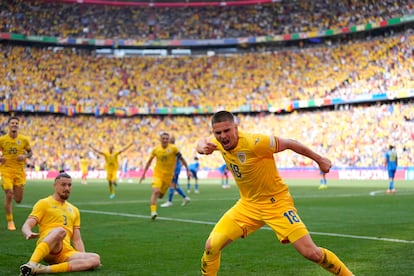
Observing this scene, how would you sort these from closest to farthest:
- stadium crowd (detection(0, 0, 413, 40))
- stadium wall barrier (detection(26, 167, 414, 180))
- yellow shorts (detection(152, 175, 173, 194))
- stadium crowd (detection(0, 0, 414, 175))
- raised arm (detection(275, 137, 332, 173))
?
raised arm (detection(275, 137, 332, 173)) < yellow shorts (detection(152, 175, 173, 194)) < stadium wall barrier (detection(26, 167, 414, 180)) < stadium crowd (detection(0, 0, 414, 175)) < stadium crowd (detection(0, 0, 413, 40))

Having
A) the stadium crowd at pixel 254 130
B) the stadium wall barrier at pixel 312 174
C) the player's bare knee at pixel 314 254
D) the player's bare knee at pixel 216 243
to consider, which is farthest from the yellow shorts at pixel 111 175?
the stadium crowd at pixel 254 130

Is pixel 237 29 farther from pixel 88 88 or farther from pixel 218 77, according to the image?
pixel 88 88

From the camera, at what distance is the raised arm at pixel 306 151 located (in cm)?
663

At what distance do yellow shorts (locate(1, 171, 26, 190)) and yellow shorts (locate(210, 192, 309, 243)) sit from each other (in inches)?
358

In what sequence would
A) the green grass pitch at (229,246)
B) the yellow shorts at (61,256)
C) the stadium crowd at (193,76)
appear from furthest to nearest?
the stadium crowd at (193,76)
the green grass pitch at (229,246)
the yellow shorts at (61,256)

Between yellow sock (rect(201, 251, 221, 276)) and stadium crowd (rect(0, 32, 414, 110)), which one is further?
stadium crowd (rect(0, 32, 414, 110))

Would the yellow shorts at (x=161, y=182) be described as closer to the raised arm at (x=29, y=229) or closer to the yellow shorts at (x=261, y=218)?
the raised arm at (x=29, y=229)

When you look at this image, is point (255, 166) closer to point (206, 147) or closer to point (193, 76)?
point (206, 147)

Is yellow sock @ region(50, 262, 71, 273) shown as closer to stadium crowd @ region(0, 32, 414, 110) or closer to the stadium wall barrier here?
the stadium wall barrier

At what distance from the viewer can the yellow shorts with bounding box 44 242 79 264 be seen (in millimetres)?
8508

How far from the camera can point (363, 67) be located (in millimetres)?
57250

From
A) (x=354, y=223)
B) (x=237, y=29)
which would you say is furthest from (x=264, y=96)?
(x=354, y=223)

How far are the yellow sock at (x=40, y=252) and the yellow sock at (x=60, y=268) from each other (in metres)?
0.25

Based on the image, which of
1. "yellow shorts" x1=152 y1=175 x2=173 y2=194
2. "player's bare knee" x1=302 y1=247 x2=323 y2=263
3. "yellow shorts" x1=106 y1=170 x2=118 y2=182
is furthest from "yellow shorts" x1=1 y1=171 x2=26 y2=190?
"yellow shorts" x1=106 y1=170 x2=118 y2=182
